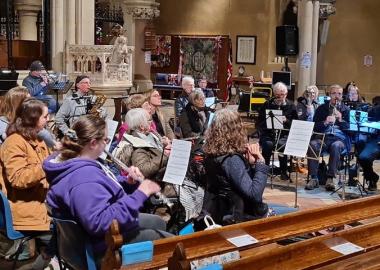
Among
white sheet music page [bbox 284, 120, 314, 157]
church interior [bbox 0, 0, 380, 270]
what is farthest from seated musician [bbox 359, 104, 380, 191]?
white sheet music page [bbox 284, 120, 314, 157]

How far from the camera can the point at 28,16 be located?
51.6ft

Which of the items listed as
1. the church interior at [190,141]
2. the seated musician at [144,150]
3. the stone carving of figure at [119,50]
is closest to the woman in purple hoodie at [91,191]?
the church interior at [190,141]

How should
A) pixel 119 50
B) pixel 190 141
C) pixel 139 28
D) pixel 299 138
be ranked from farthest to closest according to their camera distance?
pixel 139 28 < pixel 119 50 < pixel 299 138 < pixel 190 141

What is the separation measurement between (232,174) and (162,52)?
49.8 feet

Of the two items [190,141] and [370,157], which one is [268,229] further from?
[370,157]

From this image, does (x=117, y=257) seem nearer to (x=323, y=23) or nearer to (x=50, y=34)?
(x=50, y=34)

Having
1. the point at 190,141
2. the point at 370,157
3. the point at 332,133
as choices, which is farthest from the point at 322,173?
the point at 190,141

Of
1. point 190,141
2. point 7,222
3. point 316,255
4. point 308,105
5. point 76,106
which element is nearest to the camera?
point 316,255

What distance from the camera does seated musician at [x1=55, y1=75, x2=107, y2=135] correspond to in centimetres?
771

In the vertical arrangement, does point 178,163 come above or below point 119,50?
below

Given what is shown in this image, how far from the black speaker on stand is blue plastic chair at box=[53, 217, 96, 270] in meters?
12.5

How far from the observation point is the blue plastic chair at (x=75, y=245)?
314cm

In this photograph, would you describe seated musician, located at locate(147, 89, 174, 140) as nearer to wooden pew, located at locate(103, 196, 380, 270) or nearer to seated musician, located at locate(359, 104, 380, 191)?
seated musician, located at locate(359, 104, 380, 191)

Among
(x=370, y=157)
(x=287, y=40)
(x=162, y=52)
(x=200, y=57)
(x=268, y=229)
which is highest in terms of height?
(x=287, y=40)
